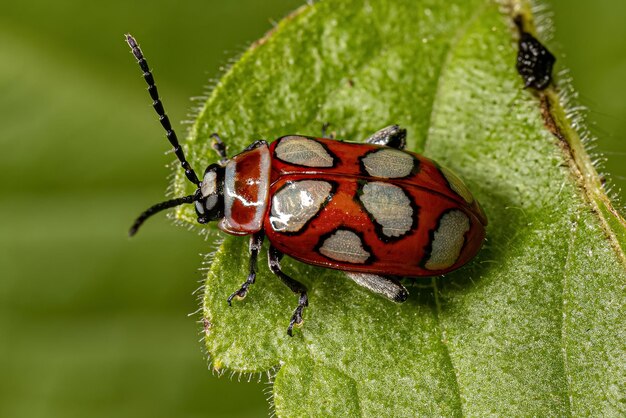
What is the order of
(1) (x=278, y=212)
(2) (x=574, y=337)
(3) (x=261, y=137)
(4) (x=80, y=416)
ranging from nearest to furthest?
(2) (x=574, y=337), (1) (x=278, y=212), (3) (x=261, y=137), (4) (x=80, y=416)

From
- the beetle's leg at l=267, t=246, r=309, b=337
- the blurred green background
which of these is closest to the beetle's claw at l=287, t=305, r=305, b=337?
the beetle's leg at l=267, t=246, r=309, b=337

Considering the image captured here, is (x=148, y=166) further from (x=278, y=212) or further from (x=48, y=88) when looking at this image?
(x=278, y=212)

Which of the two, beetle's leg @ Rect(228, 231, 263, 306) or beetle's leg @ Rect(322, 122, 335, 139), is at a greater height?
beetle's leg @ Rect(322, 122, 335, 139)

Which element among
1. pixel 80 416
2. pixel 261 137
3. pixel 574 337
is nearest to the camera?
pixel 574 337

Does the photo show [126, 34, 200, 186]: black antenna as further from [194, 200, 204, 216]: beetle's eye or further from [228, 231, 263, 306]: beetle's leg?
[228, 231, 263, 306]: beetle's leg

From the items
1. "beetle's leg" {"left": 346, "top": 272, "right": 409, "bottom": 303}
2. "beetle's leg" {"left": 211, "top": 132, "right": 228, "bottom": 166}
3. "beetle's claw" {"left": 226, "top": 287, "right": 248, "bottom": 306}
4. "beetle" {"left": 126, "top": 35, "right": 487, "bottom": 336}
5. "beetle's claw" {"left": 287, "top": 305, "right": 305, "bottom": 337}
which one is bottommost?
"beetle's claw" {"left": 287, "top": 305, "right": 305, "bottom": 337}

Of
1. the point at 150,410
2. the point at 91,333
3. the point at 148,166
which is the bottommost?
the point at 150,410

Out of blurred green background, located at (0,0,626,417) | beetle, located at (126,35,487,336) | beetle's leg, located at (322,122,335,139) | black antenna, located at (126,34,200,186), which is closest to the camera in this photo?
beetle, located at (126,35,487,336)

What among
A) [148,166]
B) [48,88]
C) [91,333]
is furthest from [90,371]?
[48,88]
